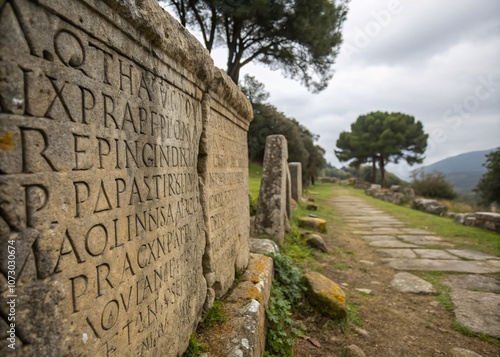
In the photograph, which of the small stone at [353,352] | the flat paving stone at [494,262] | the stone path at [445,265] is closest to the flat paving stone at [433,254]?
the stone path at [445,265]

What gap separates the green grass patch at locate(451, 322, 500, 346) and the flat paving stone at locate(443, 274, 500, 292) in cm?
107

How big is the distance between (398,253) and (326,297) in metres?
2.98

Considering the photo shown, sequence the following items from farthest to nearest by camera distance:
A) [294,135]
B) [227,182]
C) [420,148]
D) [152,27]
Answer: [420,148] < [294,135] < [227,182] < [152,27]

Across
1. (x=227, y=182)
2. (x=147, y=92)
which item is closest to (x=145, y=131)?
(x=147, y=92)

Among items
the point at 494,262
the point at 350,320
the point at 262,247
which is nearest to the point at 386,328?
the point at 350,320

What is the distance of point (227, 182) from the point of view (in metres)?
2.57

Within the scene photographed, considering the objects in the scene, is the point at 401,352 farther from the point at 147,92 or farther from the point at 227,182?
the point at 147,92

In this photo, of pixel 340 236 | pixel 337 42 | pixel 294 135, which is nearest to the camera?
pixel 340 236

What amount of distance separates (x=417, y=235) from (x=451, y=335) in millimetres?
4452

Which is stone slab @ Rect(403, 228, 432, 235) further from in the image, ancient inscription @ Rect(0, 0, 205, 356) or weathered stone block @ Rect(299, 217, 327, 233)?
ancient inscription @ Rect(0, 0, 205, 356)

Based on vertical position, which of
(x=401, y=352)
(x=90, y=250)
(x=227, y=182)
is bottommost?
(x=401, y=352)

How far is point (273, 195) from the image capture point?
5246mm

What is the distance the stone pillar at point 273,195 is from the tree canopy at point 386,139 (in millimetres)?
24563

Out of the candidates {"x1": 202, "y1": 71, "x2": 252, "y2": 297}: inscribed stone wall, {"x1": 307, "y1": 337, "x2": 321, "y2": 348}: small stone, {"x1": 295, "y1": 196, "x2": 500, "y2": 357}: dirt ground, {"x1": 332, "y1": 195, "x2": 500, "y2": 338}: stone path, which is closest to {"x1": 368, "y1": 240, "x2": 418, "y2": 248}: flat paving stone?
{"x1": 332, "y1": 195, "x2": 500, "y2": 338}: stone path
